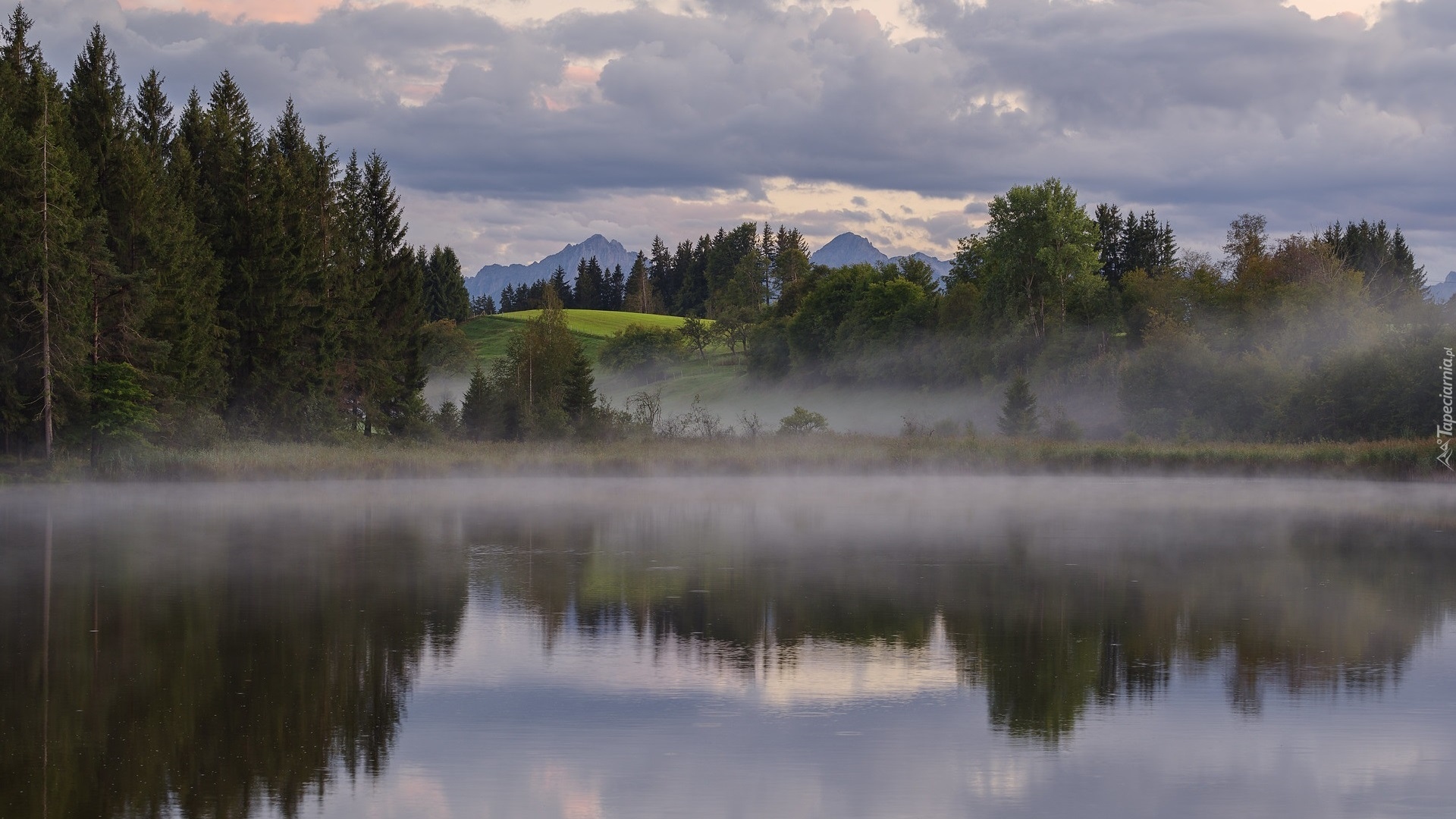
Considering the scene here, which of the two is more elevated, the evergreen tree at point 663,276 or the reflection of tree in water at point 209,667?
the evergreen tree at point 663,276

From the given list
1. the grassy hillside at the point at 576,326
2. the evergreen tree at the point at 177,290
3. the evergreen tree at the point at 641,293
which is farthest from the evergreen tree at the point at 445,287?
the evergreen tree at the point at 177,290

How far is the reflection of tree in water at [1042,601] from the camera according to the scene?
13695 mm

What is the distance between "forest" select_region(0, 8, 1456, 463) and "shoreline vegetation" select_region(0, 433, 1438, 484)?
3.88 meters

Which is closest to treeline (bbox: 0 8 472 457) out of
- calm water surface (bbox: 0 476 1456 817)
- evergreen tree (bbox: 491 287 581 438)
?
evergreen tree (bbox: 491 287 581 438)

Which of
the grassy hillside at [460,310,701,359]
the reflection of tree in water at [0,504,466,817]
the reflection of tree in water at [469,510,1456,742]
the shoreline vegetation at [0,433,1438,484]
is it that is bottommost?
the reflection of tree in water at [0,504,466,817]

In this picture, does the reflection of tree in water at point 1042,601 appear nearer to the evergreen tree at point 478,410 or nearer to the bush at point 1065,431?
the bush at point 1065,431

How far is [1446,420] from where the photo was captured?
1934 inches

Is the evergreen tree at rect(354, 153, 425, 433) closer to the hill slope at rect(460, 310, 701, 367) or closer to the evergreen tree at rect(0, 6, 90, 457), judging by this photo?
the evergreen tree at rect(0, 6, 90, 457)

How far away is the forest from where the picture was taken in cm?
4375

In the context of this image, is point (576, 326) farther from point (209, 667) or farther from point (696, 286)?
point (209, 667)

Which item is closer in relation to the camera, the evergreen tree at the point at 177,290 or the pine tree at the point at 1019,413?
the evergreen tree at the point at 177,290

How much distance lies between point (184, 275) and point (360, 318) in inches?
555

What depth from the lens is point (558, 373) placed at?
70.4 meters

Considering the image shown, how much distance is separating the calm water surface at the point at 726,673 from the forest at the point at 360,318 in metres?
19.2
